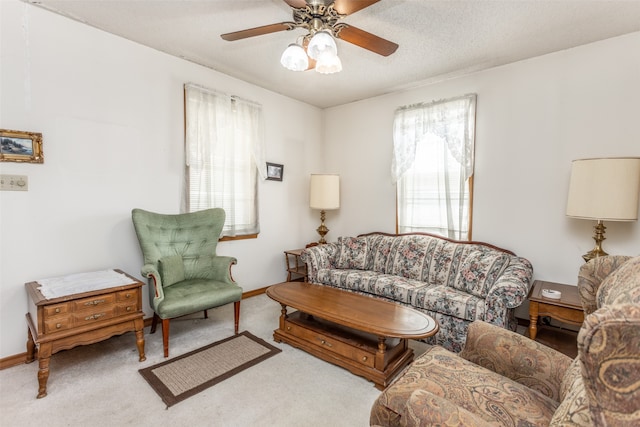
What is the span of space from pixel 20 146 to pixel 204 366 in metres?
2.14

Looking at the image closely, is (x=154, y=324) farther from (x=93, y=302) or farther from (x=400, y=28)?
(x=400, y=28)

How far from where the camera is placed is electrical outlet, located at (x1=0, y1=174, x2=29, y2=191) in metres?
2.19

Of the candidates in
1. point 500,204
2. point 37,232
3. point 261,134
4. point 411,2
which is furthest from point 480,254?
point 37,232

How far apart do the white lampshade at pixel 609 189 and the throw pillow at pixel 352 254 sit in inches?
81.8

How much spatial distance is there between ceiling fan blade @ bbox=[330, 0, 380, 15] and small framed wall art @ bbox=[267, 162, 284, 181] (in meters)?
2.43

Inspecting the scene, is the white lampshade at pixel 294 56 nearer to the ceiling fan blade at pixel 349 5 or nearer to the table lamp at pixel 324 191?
the ceiling fan blade at pixel 349 5

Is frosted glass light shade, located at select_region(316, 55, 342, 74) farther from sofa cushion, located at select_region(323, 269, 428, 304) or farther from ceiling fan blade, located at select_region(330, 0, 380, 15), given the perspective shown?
sofa cushion, located at select_region(323, 269, 428, 304)

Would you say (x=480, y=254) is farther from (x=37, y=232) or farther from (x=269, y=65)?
(x=37, y=232)

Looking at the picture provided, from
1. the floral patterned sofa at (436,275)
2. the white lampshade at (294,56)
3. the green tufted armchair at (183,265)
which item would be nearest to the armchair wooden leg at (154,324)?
the green tufted armchair at (183,265)

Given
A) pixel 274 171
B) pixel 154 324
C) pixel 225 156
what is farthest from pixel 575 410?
pixel 274 171

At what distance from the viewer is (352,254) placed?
3713mm

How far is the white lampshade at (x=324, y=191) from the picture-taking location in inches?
161

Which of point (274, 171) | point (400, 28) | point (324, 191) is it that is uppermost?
point (400, 28)

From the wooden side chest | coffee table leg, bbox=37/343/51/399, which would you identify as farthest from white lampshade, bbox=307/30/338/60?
coffee table leg, bbox=37/343/51/399
